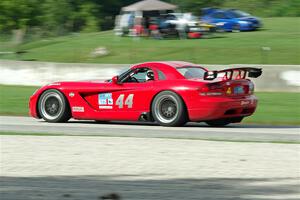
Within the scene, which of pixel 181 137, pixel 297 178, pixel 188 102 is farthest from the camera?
pixel 188 102

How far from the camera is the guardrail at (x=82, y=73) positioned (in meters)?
21.4

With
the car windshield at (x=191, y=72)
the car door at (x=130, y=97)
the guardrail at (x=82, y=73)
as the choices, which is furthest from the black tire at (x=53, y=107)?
the guardrail at (x=82, y=73)

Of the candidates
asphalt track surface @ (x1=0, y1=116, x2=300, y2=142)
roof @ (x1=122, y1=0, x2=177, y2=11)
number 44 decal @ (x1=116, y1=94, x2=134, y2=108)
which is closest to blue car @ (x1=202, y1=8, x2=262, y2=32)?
roof @ (x1=122, y1=0, x2=177, y2=11)

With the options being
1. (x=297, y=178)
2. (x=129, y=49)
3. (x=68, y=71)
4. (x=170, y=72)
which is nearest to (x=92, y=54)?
(x=129, y=49)

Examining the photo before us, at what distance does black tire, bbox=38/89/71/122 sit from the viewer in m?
15.3

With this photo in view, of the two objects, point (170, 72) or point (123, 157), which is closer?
point (123, 157)

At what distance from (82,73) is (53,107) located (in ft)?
30.1

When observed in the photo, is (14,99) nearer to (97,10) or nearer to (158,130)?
(158,130)

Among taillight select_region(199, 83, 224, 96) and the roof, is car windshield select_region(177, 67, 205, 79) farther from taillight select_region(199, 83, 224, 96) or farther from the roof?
the roof

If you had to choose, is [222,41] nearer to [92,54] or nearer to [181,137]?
[92,54]

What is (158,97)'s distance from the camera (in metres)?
14.2

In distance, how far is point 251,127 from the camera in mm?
14672

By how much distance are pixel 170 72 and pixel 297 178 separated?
625 cm

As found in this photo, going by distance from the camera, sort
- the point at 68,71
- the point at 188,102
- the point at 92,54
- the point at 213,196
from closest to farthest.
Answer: the point at 213,196 < the point at 188,102 < the point at 68,71 < the point at 92,54
